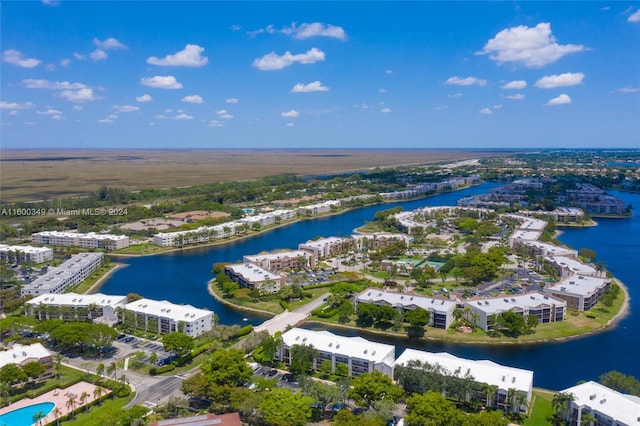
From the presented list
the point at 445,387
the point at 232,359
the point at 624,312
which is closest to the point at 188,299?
the point at 232,359

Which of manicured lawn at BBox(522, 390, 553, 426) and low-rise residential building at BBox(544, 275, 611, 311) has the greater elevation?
low-rise residential building at BBox(544, 275, 611, 311)

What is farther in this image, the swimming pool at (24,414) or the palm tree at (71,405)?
the palm tree at (71,405)

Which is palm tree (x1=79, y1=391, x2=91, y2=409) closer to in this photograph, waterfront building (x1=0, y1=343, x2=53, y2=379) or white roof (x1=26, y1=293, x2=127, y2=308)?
waterfront building (x1=0, y1=343, x2=53, y2=379)

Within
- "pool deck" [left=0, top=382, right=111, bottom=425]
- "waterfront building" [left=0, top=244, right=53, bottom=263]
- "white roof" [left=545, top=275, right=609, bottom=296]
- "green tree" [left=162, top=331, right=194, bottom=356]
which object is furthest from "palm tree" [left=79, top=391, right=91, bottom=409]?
"waterfront building" [left=0, top=244, right=53, bottom=263]

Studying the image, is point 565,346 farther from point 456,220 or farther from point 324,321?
point 456,220

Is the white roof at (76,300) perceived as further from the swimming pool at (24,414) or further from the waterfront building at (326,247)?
the waterfront building at (326,247)

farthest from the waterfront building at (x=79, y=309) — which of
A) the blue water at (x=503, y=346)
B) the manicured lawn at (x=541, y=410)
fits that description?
the manicured lawn at (x=541, y=410)
